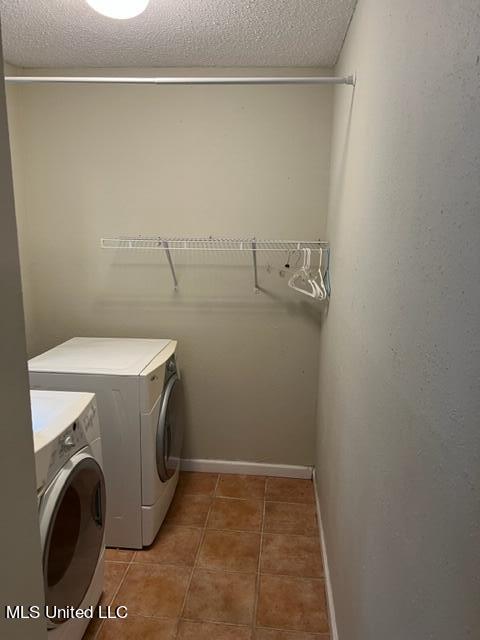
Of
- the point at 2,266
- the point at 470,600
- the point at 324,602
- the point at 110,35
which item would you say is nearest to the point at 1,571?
the point at 2,266

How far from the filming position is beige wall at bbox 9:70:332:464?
2.42 m

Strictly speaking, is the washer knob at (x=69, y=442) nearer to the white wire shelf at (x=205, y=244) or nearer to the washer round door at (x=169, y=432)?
the washer round door at (x=169, y=432)

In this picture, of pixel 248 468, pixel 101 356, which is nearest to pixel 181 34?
pixel 101 356

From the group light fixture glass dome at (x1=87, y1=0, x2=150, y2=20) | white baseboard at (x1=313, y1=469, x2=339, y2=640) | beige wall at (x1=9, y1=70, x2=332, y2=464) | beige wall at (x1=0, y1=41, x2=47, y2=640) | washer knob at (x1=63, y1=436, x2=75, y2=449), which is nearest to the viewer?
beige wall at (x1=0, y1=41, x2=47, y2=640)

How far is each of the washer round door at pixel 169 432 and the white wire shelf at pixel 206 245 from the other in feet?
2.23

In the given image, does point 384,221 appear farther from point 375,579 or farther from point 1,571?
point 1,571

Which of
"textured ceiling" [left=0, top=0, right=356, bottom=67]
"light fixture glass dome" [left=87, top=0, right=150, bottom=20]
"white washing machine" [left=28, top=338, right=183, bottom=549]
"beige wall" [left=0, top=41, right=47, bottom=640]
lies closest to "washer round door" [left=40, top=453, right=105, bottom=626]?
"beige wall" [left=0, top=41, right=47, bottom=640]

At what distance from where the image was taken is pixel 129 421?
1986mm

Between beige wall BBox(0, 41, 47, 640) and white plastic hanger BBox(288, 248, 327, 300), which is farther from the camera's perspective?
white plastic hanger BBox(288, 248, 327, 300)

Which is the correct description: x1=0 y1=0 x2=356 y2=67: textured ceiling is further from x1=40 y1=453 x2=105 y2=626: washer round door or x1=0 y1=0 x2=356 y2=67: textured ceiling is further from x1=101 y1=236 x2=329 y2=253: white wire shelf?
x1=40 y1=453 x2=105 y2=626: washer round door

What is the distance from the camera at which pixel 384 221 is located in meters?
1.07

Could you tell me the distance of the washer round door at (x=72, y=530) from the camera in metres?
1.22

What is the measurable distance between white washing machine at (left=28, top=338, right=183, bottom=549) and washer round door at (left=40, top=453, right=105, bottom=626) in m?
0.41

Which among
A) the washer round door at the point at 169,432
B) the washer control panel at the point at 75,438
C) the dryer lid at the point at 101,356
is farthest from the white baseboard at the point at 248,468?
the washer control panel at the point at 75,438
